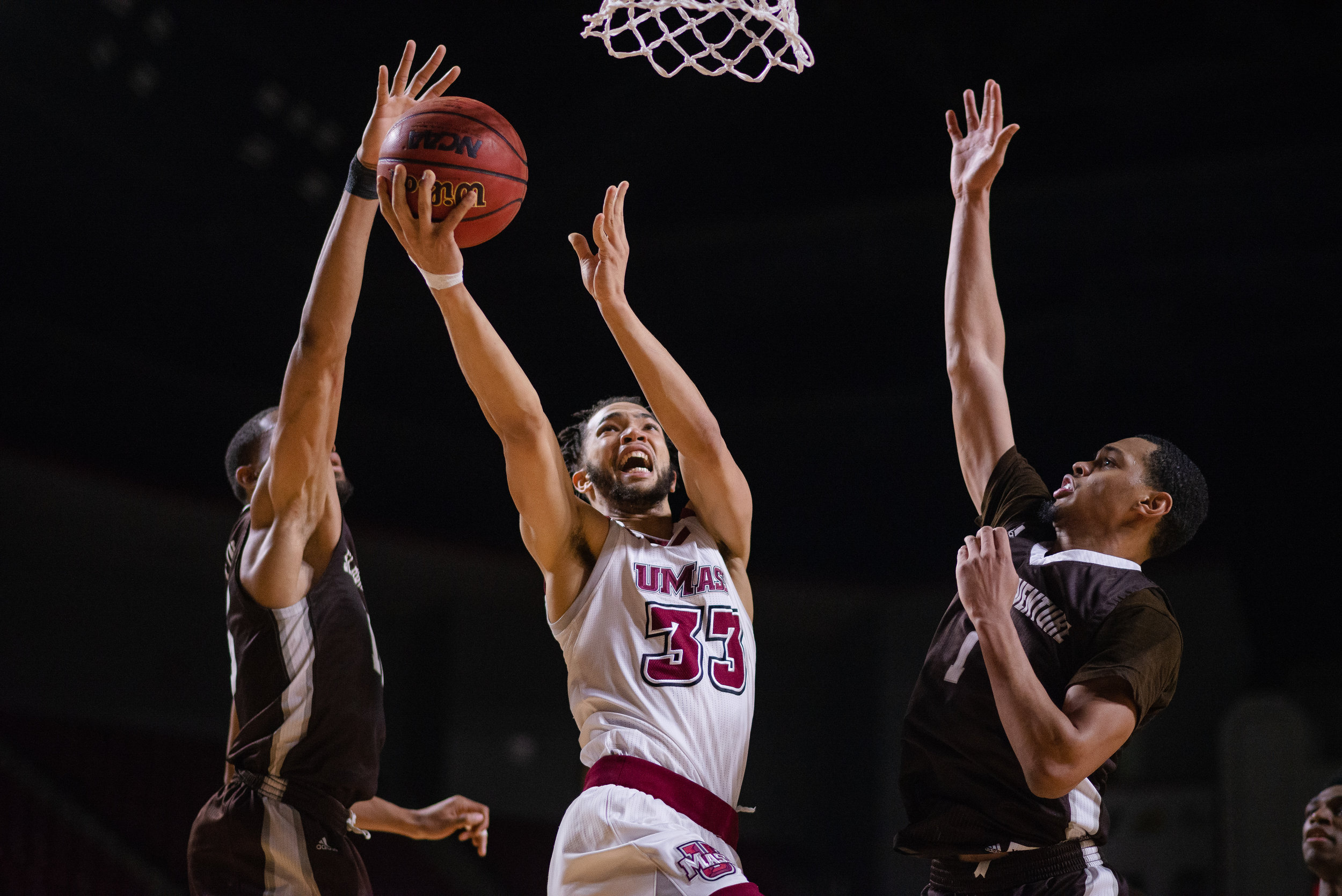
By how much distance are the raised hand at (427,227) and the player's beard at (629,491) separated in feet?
2.52

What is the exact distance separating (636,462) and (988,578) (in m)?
1.11

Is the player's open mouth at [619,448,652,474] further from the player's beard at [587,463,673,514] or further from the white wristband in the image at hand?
the white wristband

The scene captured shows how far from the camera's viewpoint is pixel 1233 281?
382 inches

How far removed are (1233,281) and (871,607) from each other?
15.6 ft

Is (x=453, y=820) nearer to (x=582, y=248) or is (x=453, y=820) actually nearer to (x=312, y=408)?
(x=312, y=408)

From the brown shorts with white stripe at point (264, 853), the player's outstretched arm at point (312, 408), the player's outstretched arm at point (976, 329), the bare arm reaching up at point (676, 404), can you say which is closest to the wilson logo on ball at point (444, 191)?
the player's outstretched arm at point (312, 408)

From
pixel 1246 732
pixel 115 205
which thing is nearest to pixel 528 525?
pixel 1246 732

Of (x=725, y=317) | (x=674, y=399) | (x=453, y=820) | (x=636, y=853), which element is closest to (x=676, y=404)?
(x=674, y=399)

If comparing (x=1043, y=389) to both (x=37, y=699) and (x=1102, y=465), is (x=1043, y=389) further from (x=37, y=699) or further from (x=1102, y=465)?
(x=37, y=699)

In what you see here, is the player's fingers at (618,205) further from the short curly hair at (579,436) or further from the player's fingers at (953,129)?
the player's fingers at (953,129)

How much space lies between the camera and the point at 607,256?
324 cm

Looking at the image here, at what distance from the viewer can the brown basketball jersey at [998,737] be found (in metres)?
2.74

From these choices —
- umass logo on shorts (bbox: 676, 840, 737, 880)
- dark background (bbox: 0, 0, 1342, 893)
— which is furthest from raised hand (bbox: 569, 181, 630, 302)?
dark background (bbox: 0, 0, 1342, 893)

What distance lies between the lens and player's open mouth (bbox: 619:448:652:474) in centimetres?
337
